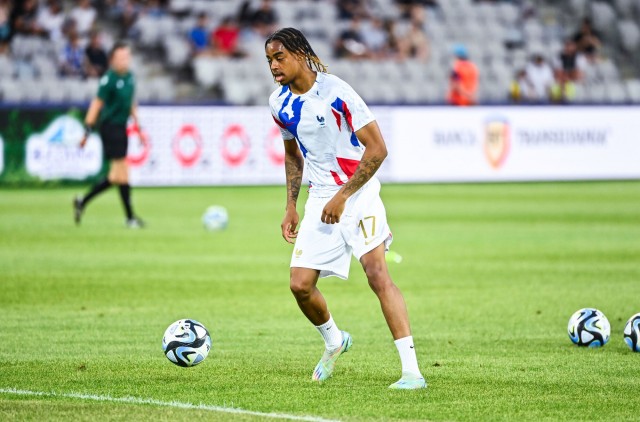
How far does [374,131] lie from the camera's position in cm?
810

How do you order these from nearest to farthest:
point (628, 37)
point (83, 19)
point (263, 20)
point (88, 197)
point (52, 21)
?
point (88, 197)
point (52, 21)
point (83, 19)
point (263, 20)
point (628, 37)

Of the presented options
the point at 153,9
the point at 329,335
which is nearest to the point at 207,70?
the point at 153,9

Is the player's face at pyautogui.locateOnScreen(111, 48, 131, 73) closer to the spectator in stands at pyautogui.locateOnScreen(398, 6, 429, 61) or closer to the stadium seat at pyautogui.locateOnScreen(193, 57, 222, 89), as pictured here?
the stadium seat at pyautogui.locateOnScreen(193, 57, 222, 89)

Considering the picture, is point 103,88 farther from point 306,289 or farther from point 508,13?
point 508,13

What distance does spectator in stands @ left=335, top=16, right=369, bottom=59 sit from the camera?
33.0m

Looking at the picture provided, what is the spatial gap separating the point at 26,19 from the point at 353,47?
8109 millimetres

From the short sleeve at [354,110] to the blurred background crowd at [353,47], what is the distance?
67.0ft

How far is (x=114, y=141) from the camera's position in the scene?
1970 centimetres

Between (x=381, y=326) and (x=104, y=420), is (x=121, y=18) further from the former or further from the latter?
(x=104, y=420)

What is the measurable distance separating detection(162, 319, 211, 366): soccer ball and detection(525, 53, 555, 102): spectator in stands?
85.6 feet

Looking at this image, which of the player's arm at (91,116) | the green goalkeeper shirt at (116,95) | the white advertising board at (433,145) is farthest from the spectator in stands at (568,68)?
the player's arm at (91,116)

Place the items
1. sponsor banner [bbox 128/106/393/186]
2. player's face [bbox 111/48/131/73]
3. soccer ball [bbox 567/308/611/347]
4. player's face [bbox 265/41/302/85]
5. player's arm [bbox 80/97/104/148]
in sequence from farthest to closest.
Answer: sponsor banner [bbox 128/106/393/186] → player's face [bbox 111/48/131/73] → player's arm [bbox 80/97/104/148] → soccer ball [bbox 567/308/611/347] → player's face [bbox 265/41/302/85]

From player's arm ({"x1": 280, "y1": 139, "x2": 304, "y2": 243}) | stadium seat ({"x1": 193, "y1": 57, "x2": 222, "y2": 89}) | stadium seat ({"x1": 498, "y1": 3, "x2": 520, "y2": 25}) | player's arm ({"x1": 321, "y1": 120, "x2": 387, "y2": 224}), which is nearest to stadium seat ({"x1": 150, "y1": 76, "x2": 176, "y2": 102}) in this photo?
stadium seat ({"x1": 193, "y1": 57, "x2": 222, "y2": 89})

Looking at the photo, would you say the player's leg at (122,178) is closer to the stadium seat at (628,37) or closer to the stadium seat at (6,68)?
the stadium seat at (6,68)
